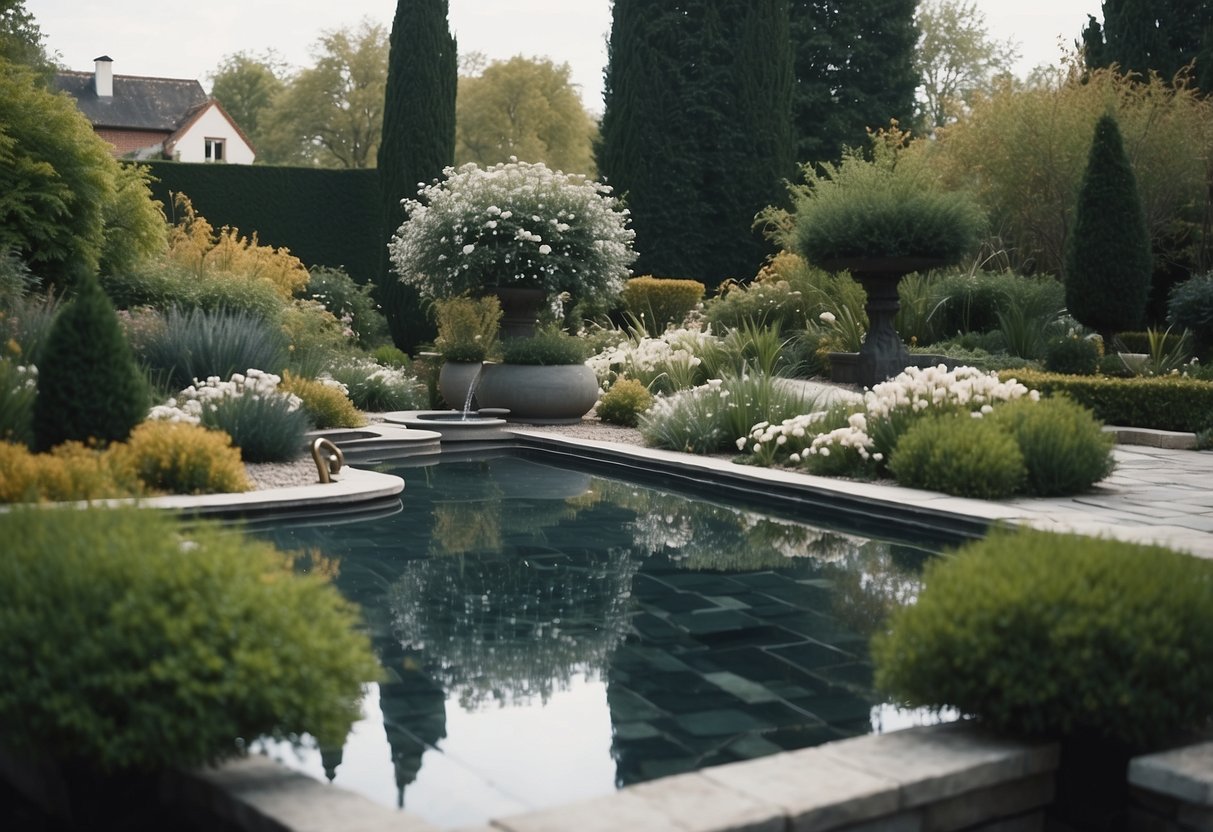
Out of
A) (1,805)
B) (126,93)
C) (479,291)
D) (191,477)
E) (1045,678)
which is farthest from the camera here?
(126,93)

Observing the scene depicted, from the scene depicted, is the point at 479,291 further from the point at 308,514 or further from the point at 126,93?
the point at 126,93

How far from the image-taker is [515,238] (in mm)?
12438

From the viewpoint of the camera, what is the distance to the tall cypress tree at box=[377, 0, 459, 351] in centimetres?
1830

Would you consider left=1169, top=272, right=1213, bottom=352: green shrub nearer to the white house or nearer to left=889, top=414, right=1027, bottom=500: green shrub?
left=889, top=414, right=1027, bottom=500: green shrub

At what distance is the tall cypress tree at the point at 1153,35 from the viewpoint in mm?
19406

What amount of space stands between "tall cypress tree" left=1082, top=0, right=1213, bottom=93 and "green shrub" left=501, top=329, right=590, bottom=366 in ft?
39.4

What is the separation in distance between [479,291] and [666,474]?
4.47 metres

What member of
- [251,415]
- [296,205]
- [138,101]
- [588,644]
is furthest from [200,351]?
[138,101]

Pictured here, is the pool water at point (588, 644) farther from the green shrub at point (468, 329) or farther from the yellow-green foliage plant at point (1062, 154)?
the yellow-green foliage plant at point (1062, 154)

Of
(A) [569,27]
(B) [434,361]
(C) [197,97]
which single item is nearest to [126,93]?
(C) [197,97]

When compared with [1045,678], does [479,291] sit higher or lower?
higher

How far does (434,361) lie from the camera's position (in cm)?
1375

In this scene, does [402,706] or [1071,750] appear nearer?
[1071,750]

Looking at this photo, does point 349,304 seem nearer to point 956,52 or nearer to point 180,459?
point 180,459
